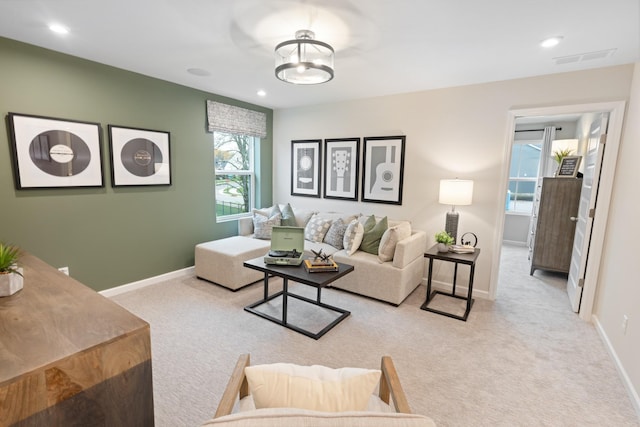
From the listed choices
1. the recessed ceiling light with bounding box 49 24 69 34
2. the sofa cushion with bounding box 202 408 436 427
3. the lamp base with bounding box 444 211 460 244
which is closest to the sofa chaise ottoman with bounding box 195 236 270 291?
the lamp base with bounding box 444 211 460 244

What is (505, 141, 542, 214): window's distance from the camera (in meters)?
6.19

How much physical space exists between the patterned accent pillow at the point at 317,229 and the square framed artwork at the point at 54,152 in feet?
8.03

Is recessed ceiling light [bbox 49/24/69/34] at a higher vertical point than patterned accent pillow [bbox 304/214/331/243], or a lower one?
higher

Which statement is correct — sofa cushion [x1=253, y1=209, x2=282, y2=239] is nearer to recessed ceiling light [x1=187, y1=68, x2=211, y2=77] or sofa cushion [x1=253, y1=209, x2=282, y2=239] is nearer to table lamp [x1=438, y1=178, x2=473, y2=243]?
recessed ceiling light [x1=187, y1=68, x2=211, y2=77]

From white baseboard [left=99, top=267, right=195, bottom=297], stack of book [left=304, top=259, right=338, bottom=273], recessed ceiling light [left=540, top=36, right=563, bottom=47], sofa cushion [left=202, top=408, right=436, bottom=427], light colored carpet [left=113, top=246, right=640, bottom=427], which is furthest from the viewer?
white baseboard [left=99, top=267, right=195, bottom=297]

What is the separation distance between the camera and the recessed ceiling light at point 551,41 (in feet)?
7.42

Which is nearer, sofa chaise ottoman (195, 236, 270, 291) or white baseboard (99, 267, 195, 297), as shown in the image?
white baseboard (99, 267, 195, 297)

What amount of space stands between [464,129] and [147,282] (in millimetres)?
Answer: 4146

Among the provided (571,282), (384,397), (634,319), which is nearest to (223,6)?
(384,397)

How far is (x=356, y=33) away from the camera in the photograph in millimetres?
2273

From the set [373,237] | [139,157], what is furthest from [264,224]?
[139,157]

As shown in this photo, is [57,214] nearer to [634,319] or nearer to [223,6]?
[223,6]

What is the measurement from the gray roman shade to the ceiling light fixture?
2098 mm

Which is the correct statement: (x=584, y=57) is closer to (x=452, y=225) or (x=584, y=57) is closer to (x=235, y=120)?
(x=452, y=225)
